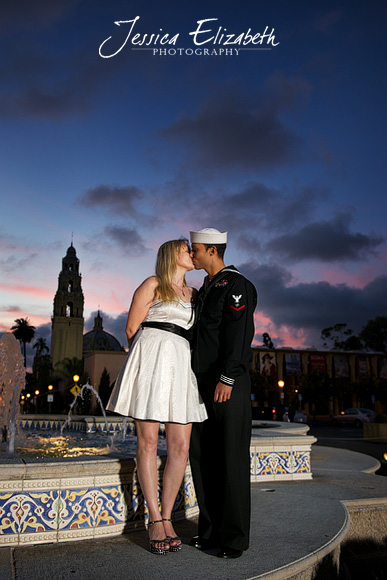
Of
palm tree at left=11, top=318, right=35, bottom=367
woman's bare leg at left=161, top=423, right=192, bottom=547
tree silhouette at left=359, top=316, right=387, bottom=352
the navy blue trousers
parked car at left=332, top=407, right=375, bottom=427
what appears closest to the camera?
the navy blue trousers

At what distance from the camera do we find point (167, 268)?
3395mm

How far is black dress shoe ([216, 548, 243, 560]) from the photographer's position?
9.48 ft

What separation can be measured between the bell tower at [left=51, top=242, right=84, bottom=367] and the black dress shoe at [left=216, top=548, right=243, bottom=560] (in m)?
85.9

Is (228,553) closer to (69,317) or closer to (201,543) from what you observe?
(201,543)

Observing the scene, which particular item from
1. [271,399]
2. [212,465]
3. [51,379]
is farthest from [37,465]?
[51,379]

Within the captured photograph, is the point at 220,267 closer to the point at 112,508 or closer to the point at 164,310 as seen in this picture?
the point at 164,310

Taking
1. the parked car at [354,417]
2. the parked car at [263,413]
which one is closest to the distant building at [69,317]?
the parked car at [354,417]

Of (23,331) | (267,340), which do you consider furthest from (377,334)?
(23,331)

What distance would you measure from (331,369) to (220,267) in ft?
174

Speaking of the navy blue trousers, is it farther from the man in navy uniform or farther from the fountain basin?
the fountain basin

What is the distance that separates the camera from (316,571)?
2871mm

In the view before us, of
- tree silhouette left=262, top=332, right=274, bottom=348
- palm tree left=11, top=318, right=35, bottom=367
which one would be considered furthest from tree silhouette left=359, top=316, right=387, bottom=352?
palm tree left=11, top=318, right=35, bottom=367

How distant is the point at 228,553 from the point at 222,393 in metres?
0.95

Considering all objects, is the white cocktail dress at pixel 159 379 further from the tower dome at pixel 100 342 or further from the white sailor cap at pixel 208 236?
the tower dome at pixel 100 342
